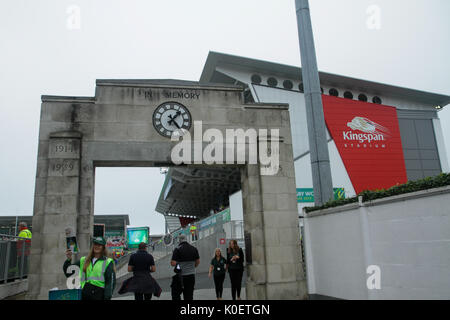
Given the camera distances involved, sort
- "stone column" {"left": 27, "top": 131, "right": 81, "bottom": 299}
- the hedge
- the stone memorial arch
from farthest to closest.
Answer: the stone memorial arch → "stone column" {"left": 27, "top": 131, "right": 81, "bottom": 299} → the hedge

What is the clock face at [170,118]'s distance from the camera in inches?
472

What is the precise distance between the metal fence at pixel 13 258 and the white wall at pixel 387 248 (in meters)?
9.69

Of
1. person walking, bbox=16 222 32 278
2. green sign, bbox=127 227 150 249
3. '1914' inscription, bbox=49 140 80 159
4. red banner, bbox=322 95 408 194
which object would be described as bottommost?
person walking, bbox=16 222 32 278

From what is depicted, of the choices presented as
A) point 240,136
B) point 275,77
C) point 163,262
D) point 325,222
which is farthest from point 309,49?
point 275,77

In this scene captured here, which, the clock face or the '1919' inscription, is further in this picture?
the clock face

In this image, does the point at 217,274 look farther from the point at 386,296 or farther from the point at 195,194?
the point at 195,194

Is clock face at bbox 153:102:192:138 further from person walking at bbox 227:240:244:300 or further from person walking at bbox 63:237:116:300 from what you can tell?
person walking at bbox 63:237:116:300

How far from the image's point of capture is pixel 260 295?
37.3 ft

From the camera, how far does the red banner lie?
37.9m
